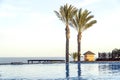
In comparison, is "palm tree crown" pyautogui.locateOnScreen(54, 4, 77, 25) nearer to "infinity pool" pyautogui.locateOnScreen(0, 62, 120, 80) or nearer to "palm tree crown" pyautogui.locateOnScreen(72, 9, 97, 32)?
"palm tree crown" pyautogui.locateOnScreen(72, 9, 97, 32)

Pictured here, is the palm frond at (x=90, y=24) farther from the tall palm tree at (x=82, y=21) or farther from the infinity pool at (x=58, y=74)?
the infinity pool at (x=58, y=74)

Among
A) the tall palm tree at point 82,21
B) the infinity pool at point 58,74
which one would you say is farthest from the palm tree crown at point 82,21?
the infinity pool at point 58,74

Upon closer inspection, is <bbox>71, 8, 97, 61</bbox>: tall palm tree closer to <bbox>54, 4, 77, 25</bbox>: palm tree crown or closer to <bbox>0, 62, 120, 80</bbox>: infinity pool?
<bbox>54, 4, 77, 25</bbox>: palm tree crown

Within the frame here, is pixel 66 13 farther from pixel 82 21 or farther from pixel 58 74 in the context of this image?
pixel 58 74

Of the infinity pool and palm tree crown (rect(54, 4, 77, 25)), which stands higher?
palm tree crown (rect(54, 4, 77, 25))

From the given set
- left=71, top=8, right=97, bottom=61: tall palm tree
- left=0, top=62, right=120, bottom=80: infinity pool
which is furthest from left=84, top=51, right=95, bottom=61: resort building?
left=0, top=62, right=120, bottom=80: infinity pool

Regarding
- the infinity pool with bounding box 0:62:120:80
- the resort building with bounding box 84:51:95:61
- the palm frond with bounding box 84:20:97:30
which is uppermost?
the palm frond with bounding box 84:20:97:30

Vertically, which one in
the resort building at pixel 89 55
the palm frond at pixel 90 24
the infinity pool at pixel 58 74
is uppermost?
the palm frond at pixel 90 24

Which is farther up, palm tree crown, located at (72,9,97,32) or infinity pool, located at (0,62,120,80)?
palm tree crown, located at (72,9,97,32)

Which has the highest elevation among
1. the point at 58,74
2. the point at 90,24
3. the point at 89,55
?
the point at 90,24

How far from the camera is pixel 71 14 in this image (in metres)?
41.0

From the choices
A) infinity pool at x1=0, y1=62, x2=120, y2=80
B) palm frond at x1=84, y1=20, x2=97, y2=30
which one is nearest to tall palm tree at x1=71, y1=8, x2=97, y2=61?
palm frond at x1=84, y1=20, x2=97, y2=30

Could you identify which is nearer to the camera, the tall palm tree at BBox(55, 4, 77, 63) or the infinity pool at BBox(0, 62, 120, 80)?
the infinity pool at BBox(0, 62, 120, 80)

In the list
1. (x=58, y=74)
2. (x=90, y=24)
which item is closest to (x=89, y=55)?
(x=90, y=24)
